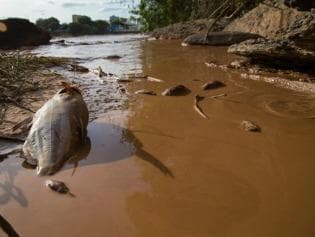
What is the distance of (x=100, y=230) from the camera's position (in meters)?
3.12

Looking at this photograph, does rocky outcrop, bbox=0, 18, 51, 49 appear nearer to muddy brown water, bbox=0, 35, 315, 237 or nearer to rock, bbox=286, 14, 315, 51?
rock, bbox=286, 14, 315, 51

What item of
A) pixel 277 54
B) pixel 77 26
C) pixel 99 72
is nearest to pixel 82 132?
pixel 99 72

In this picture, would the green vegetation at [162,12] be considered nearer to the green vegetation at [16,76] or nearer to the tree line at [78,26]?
the tree line at [78,26]

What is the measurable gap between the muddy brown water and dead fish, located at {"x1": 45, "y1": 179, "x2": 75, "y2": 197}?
0.05m

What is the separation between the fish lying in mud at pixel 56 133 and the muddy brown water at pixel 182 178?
0.15 meters

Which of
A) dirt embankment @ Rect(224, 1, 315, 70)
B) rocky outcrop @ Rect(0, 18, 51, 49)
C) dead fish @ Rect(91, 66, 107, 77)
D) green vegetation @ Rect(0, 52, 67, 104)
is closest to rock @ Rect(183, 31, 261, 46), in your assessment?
dirt embankment @ Rect(224, 1, 315, 70)

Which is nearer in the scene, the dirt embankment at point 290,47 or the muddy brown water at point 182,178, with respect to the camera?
the muddy brown water at point 182,178

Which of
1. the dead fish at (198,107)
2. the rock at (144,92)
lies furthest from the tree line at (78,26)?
the dead fish at (198,107)

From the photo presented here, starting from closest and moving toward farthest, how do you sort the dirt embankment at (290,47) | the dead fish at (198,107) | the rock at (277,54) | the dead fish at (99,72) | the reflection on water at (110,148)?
the reflection on water at (110,148)
the dead fish at (198,107)
the dirt embankment at (290,47)
the rock at (277,54)
the dead fish at (99,72)

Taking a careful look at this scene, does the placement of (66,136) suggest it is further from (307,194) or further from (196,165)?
(307,194)

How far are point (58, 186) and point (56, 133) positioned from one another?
2.85ft

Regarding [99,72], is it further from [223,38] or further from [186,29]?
[186,29]

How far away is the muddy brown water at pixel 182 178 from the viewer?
3.17 m

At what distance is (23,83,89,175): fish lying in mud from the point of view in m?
4.21
